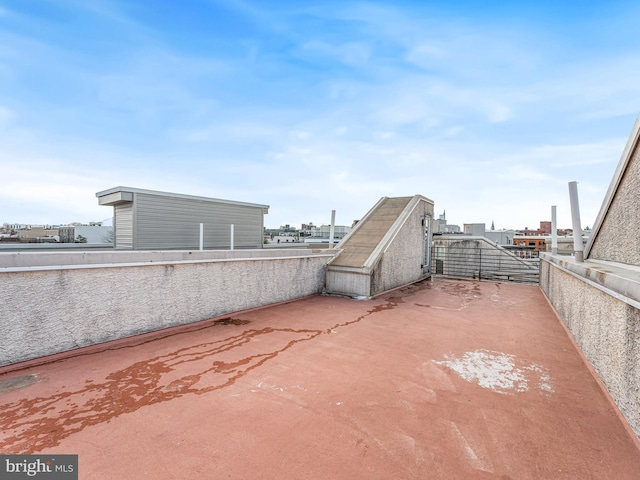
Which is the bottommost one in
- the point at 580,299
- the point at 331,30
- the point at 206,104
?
the point at 580,299

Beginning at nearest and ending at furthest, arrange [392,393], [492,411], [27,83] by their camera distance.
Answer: [492,411] → [392,393] → [27,83]

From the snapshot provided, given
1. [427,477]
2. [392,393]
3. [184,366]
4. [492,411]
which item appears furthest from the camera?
[184,366]

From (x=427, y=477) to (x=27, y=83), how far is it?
12.5 metres

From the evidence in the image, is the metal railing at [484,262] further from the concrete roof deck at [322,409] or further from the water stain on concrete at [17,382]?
the water stain on concrete at [17,382]

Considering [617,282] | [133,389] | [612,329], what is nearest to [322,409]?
[133,389]

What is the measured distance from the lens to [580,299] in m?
4.41

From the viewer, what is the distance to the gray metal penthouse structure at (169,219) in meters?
9.17

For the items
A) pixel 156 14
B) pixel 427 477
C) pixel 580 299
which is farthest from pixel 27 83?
pixel 580 299

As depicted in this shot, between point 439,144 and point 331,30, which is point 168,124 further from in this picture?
point 439,144

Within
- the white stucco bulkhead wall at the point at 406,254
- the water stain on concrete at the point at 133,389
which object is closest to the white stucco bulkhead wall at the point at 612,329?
the water stain on concrete at the point at 133,389

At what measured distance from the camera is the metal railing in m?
15.2

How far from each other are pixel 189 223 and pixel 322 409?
9.53 metres

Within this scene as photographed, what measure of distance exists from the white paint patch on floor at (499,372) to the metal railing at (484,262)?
11.6m

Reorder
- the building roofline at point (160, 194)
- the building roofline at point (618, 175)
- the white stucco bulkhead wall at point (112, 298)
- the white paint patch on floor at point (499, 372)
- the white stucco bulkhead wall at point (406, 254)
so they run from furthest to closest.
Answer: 1. the building roofline at point (160, 194)
2. the white stucco bulkhead wall at point (406, 254)
3. the building roofline at point (618, 175)
4. the white stucco bulkhead wall at point (112, 298)
5. the white paint patch on floor at point (499, 372)
